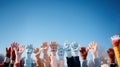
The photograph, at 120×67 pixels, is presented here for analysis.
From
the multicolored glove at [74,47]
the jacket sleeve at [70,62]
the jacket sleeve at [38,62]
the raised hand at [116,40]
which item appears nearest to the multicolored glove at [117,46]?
the raised hand at [116,40]

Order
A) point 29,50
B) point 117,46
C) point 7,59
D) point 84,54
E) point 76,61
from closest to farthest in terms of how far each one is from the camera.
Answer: point 117,46
point 76,61
point 84,54
point 29,50
point 7,59

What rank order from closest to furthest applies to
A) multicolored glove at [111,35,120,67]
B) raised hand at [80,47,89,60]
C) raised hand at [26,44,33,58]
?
multicolored glove at [111,35,120,67] → raised hand at [80,47,89,60] → raised hand at [26,44,33,58]

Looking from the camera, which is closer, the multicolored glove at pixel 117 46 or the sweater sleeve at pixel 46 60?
the multicolored glove at pixel 117 46

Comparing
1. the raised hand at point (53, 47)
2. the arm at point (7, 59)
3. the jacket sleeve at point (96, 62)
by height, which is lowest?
the jacket sleeve at point (96, 62)

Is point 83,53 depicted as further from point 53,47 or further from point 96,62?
point 53,47

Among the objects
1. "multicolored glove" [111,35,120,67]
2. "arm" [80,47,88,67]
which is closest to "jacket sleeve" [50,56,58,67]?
"arm" [80,47,88,67]

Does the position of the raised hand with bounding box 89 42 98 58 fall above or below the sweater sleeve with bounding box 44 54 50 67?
above

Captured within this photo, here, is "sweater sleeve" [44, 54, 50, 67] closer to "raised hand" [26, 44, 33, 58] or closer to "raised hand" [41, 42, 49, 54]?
"raised hand" [41, 42, 49, 54]

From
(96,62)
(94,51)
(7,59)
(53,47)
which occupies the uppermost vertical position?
(53,47)

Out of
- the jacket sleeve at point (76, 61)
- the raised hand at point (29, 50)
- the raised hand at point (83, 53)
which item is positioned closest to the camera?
the jacket sleeve at point (76, 61)

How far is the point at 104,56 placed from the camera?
3.91m

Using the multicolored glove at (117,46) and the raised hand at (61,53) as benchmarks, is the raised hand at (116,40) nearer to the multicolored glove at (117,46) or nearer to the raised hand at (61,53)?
the multicolored glove at (117,46)

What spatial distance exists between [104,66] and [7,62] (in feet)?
6.14

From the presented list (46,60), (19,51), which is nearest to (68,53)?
(46,60)
